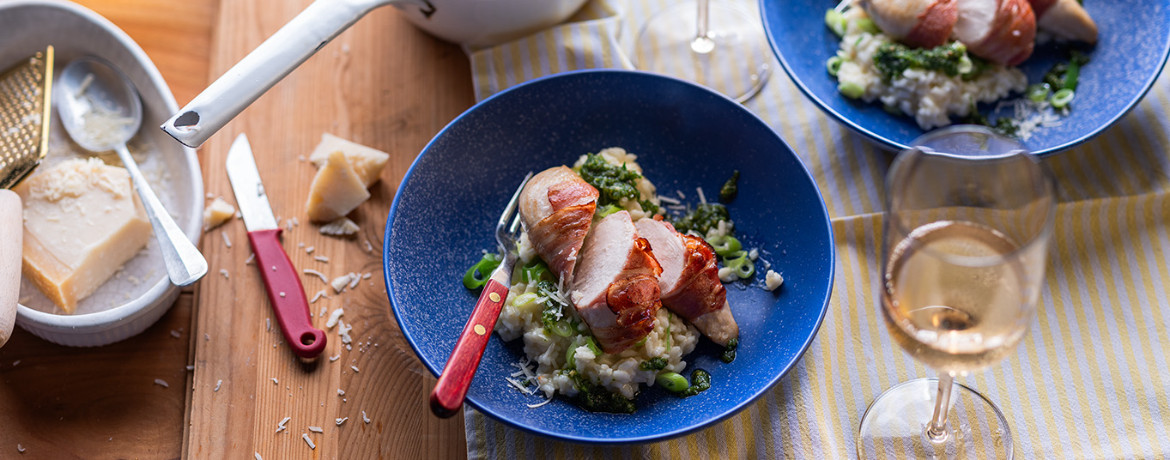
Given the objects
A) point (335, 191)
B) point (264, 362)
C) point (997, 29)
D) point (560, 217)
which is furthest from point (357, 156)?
point (997, 29)

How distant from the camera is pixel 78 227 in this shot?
2.23 meters

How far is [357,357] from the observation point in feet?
7.27

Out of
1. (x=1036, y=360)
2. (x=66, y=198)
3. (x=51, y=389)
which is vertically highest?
(x=66, y=198)

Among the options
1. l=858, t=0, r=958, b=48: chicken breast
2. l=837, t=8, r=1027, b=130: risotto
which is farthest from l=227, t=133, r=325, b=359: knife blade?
l=858, t=0, r=958, b=48: chicken breast

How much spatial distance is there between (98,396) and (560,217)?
1274mm

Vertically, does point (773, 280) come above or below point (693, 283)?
below

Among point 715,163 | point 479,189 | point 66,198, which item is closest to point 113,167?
point 66,198

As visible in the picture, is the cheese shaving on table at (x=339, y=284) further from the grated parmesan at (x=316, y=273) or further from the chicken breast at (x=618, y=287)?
the chicken breast at (x=618, y=287)

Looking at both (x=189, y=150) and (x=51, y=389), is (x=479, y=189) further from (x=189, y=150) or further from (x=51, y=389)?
(x=51, y=389)

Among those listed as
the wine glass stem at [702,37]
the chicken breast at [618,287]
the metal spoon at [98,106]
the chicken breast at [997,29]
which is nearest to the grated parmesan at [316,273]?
the metal spoon at [98,106]

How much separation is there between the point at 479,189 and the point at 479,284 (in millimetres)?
278

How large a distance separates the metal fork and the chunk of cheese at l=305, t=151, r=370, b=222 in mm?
458

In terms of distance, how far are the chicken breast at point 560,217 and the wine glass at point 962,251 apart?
2.25 feet

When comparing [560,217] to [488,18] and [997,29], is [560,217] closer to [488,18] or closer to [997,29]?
[488,18]
